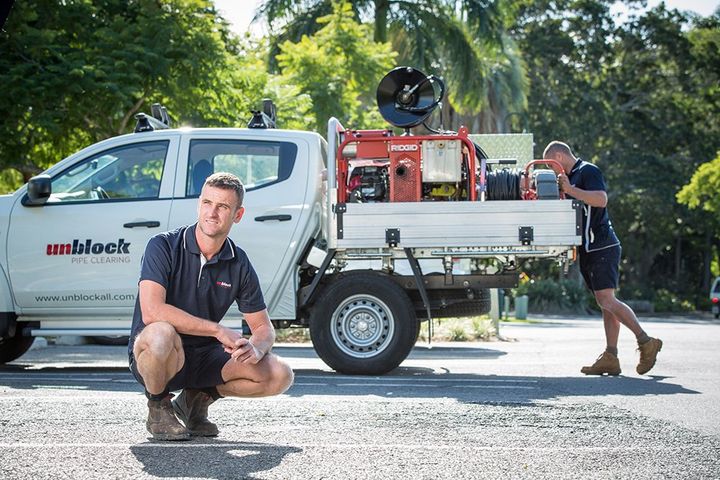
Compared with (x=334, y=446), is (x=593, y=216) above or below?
above

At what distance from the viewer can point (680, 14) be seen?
47.8 metres

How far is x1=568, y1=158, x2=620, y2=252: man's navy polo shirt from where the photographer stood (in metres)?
9.91

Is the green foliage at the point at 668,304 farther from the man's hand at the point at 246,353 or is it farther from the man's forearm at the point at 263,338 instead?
the man's hand at the point at 246,353

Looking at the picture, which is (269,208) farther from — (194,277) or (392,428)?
(194,277)

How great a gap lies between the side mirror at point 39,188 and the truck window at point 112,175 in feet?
0.90

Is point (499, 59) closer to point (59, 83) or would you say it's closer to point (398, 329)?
point (59, 83)

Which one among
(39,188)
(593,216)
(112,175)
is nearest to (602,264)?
(593,216)

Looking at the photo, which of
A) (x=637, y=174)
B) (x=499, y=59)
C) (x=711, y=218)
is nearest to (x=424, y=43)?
(x=499, y=59)

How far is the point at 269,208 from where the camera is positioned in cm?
990

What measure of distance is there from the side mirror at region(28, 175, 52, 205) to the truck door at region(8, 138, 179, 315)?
10.2 inches

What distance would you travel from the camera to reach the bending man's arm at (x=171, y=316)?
5402 mm

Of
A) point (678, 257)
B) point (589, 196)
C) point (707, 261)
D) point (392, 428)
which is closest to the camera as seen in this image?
point (392, 428)

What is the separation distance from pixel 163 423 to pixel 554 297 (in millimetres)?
35906

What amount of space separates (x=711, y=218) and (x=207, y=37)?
3464cm
